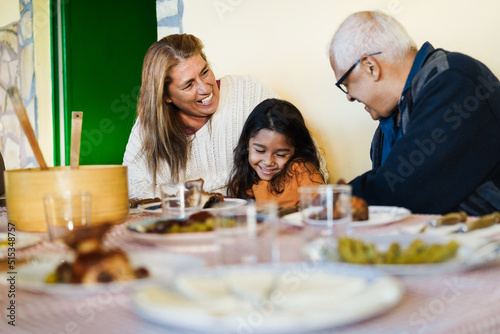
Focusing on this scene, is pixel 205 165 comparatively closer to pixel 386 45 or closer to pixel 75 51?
pixel 386 45

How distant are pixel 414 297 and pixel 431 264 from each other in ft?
0.31

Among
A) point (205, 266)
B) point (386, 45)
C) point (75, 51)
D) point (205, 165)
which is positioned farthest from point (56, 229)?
point (75, 51)

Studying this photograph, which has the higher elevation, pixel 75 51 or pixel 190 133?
pixel 75 51

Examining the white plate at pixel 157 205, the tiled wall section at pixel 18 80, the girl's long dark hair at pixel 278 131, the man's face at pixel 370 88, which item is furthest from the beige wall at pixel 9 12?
the white plate at pixel 157 205

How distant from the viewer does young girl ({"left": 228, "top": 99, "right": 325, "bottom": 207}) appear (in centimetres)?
239

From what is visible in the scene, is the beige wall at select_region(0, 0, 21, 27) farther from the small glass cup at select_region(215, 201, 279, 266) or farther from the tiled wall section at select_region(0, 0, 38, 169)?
the small glass cup at select_region(215, 201, 279, 266)

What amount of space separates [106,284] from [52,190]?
546mm

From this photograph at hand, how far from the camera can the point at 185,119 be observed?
2660 mm

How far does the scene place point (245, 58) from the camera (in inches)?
118

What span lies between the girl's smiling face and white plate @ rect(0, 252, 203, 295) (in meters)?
1.65

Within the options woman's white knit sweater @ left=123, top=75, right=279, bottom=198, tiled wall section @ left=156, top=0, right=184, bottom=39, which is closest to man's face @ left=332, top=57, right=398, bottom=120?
woman's white knit sweater @ left=123, top=75, right=279, bottom=198

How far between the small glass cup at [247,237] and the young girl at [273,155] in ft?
5.39

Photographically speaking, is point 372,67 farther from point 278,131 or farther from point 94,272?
point 94,272

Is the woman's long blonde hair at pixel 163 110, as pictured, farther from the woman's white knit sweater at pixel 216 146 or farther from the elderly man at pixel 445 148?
the elderly man at pixel 445 148
